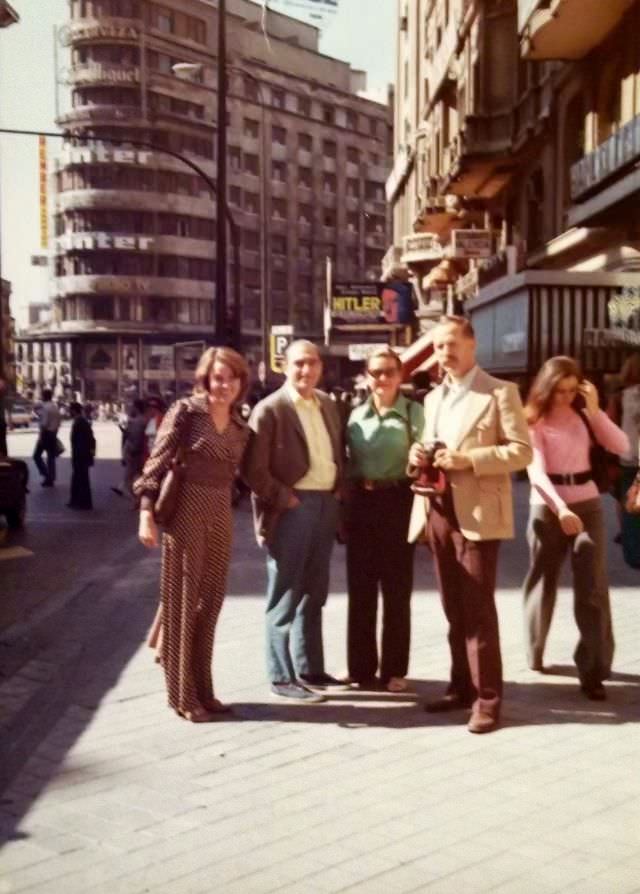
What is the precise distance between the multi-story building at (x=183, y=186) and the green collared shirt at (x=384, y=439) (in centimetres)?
6563

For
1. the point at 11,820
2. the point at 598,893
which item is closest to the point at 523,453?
the point at 598,893

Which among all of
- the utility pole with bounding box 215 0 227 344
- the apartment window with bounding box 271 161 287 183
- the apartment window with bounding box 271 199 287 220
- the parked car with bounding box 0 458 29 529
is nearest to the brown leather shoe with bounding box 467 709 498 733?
the parked car with bounding box 0 458 29 529

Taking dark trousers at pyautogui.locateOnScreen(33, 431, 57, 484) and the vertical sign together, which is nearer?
dark trousers at pyautogui.locateOnScreen(33, 431, 57, 484)

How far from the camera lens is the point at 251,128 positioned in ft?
282

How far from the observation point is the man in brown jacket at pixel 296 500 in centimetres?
604

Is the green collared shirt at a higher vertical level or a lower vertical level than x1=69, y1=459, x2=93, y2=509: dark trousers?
higher

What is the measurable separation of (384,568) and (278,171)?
280 feet

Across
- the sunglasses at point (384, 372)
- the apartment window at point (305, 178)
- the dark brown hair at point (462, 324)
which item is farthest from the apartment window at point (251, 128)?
the dark brown hair at point (462, 324)

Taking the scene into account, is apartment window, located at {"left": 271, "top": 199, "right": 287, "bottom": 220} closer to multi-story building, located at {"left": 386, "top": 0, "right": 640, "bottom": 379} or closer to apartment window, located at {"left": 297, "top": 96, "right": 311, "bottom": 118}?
apartment window, located at {"left": 297, "top": 96, "right": 311, "bottom": 118}

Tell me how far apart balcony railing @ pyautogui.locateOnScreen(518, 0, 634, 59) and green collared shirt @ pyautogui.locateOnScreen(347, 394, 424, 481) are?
478 inches

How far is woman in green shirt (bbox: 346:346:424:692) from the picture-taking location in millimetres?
6078

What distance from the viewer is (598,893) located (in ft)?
12.1

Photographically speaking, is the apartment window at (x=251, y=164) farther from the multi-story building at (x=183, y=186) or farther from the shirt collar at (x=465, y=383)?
the shirt collar at (x=465, y=383)

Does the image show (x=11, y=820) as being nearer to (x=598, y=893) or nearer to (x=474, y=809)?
(x=474, y=809)
